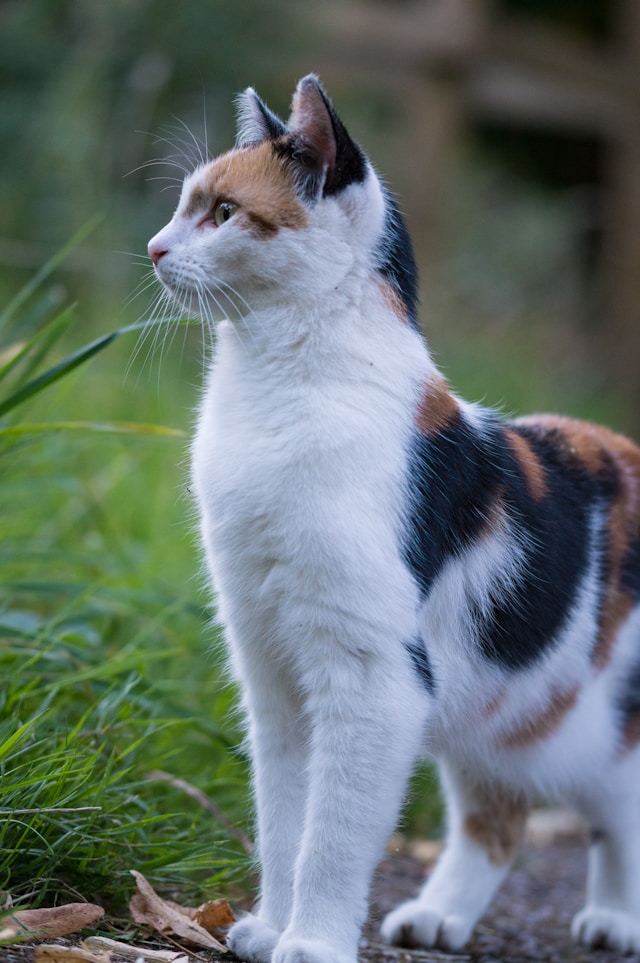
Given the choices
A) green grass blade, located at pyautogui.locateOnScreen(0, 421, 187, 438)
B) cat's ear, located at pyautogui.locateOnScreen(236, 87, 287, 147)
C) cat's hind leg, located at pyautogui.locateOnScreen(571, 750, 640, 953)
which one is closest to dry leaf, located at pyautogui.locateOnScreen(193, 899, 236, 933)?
cat's hind leg, located at pyautogui.locateOnScreen(571, 750, 640, 953)

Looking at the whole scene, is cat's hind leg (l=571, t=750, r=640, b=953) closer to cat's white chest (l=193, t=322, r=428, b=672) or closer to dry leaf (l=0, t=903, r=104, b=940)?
cat's white chest (l=193, t=322, r=428, b=672)

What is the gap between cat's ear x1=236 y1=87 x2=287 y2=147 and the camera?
204 cm

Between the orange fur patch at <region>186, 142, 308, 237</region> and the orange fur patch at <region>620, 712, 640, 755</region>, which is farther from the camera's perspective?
the orange fur patch at <region>620, 712, 640, 755</region>

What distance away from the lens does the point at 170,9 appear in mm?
6188

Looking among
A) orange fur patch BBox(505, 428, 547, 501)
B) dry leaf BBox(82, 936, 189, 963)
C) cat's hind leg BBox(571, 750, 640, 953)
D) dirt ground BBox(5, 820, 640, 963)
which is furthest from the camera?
cat's hind leg BBox(571, 750, 640, 953)

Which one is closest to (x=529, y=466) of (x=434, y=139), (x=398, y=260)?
(x=398, y=260)

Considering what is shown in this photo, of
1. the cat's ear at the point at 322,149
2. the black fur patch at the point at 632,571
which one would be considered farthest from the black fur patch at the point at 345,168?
the black fur patch at the point at 632,571

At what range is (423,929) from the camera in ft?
7.73

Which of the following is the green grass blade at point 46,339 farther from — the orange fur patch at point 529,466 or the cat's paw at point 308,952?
the cat's paw at point 308,952

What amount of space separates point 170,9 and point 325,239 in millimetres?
4865

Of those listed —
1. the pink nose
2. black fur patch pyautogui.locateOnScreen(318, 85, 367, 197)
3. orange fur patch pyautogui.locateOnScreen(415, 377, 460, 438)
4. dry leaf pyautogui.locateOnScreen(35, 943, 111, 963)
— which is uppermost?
black fur patch pyautogui.locateOnScreen(318, 85, 367, 197)

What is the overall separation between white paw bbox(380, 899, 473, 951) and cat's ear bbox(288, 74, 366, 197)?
59.8 inches

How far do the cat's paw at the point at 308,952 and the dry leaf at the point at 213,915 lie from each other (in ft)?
0.90

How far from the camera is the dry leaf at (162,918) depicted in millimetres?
1926
